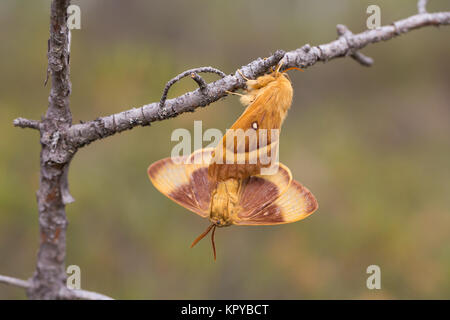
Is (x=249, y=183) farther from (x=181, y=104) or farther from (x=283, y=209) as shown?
(x=181, y=104)

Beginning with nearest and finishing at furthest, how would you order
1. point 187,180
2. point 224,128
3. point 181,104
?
point 181,104 → point 187,180 → point 224,128

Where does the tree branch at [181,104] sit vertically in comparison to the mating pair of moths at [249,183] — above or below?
above

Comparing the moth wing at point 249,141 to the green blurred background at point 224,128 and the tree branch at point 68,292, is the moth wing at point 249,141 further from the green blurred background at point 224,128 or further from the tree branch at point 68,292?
the green blurred background at point 224,128

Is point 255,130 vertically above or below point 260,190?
above

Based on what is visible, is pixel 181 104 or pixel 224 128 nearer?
pixel 181 104

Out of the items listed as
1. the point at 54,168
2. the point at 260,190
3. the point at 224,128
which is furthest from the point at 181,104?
the point at 224,128

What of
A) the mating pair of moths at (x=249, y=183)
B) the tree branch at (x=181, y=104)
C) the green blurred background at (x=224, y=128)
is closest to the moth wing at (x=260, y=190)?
the mating pair of moths at (x=249, y=183)

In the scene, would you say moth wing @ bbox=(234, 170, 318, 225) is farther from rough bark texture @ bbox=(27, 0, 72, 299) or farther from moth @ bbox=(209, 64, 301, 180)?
rough bark texture @ bbox=(27, 0, 72, 299)

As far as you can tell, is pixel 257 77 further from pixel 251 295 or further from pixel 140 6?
pixel 140 6
